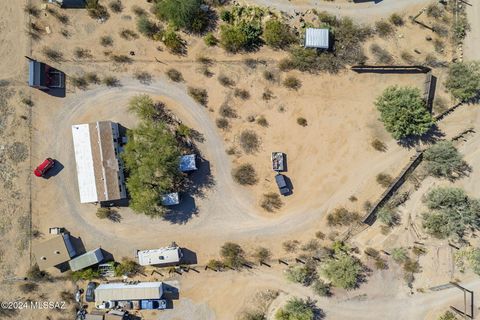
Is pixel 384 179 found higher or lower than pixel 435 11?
lower

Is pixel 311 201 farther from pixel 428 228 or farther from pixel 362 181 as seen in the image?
pixel 428 228

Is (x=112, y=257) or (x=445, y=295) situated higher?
(x=112, y=257)

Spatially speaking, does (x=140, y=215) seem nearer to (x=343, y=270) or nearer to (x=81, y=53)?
(x=81, y=53)

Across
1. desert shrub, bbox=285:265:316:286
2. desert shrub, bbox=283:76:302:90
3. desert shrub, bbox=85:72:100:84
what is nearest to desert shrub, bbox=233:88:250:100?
desert shrub, bbox=283:76:302:90

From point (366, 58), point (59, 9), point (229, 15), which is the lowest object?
point (366, 58)

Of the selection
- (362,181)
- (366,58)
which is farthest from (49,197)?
(366,58)

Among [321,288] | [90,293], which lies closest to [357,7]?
[321,288]
